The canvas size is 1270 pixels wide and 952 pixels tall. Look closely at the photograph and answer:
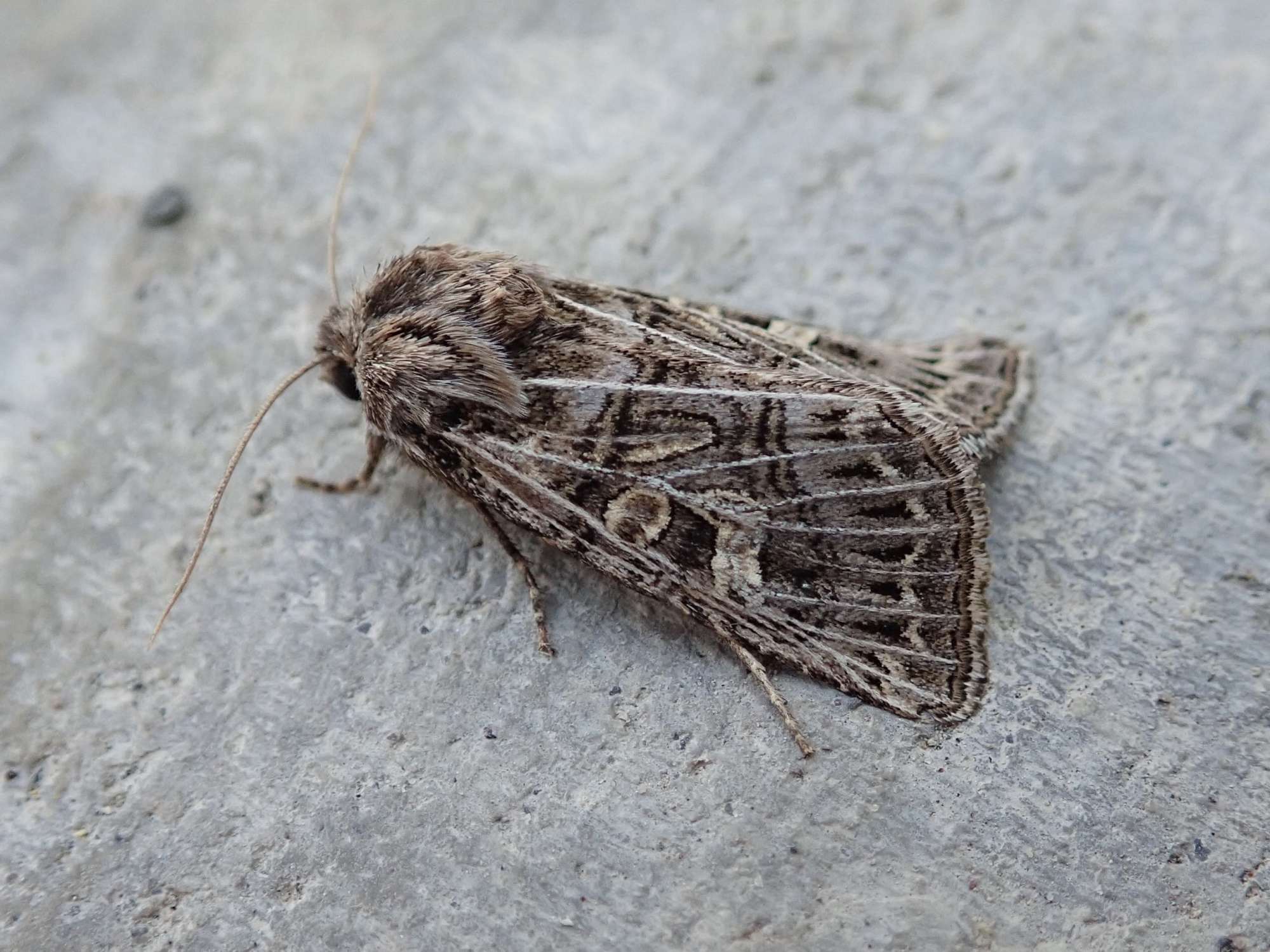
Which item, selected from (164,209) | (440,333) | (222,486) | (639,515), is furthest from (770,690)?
(164,209)

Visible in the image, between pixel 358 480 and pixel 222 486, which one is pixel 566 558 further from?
pixel 222 486

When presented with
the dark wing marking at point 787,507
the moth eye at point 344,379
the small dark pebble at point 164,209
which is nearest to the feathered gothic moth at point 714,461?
the dark wing marking at point 787,507

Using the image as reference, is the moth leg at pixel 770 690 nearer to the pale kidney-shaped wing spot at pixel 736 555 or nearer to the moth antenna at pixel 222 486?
the pale kidney-shaped wing spot at pixel 736 555

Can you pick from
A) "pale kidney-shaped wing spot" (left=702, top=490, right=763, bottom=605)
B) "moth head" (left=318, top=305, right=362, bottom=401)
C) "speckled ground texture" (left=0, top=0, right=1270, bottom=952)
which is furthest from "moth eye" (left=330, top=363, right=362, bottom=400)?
"pale kidney-shaped wing spot" (left=702, top=490, right=763, bottom=605)

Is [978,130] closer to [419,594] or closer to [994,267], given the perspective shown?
[994,267]

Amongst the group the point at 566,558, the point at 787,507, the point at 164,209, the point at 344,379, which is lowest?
the point at 164,209
